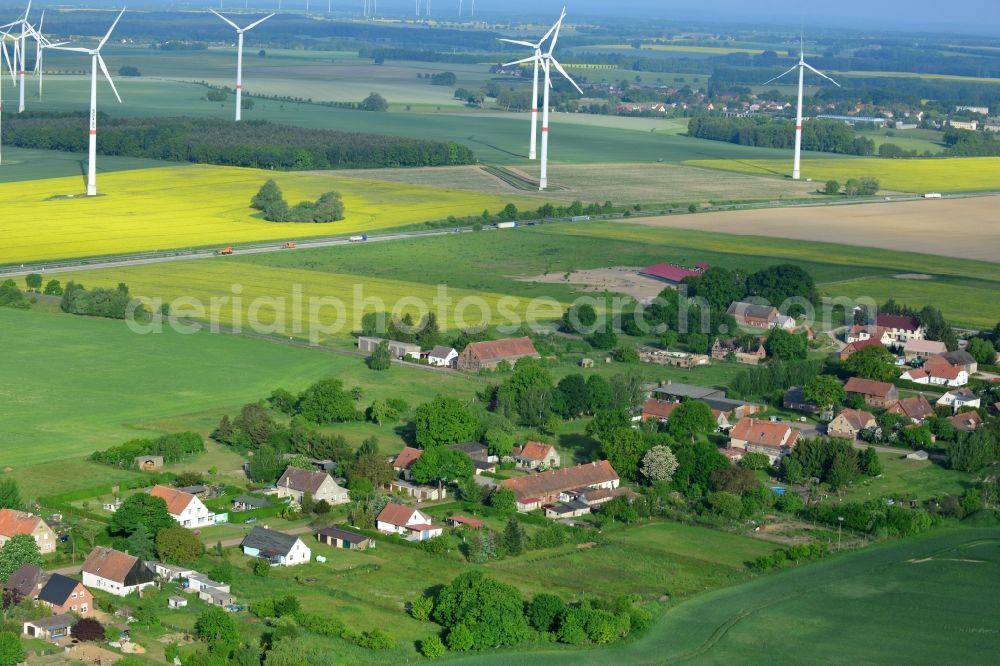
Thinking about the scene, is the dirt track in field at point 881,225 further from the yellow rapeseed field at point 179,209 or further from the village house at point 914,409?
the village house at point 914,409

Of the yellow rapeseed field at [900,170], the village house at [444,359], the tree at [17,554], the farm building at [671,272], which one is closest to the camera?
the tree at [17,554]

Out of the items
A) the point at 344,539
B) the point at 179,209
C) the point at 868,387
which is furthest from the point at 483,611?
the point at 179,209

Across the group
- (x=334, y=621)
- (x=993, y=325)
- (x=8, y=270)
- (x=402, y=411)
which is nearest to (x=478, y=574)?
(x=334, y=621)

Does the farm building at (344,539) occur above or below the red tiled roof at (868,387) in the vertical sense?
below

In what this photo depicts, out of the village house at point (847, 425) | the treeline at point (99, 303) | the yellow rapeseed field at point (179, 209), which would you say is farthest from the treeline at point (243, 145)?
the village house at point (847, 425)

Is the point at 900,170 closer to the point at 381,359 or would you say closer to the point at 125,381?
the point at 381,359

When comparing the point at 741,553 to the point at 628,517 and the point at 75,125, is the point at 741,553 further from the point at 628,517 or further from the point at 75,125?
the point at 75,125
